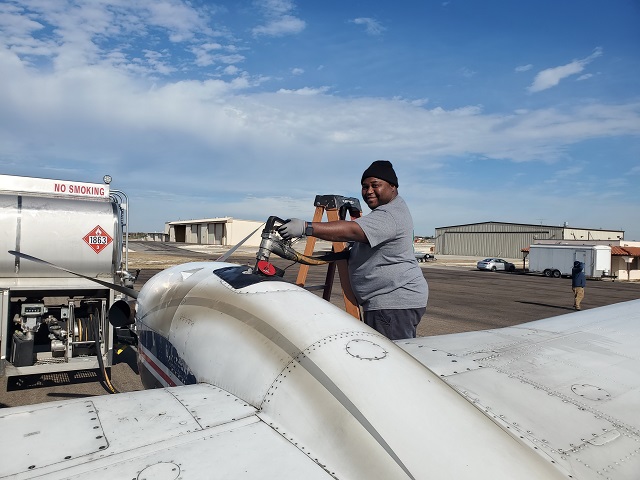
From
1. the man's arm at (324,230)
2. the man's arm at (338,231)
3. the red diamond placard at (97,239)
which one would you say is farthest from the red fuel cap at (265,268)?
the red diamond placard at (97,239)

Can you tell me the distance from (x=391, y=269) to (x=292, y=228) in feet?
3.31

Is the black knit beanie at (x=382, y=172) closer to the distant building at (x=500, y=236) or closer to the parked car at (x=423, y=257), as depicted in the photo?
the parked car at (x=423, y=257)

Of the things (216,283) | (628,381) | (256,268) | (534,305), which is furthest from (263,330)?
→ (534,305)

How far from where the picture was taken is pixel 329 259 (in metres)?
3.47

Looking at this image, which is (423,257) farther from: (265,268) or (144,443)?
(144,443)

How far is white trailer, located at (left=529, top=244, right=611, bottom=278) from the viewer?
105 feet

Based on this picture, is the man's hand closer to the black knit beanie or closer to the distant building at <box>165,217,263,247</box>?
the black knit beanie

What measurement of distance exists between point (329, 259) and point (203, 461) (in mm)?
2093

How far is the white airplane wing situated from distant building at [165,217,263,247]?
55417 millimetres

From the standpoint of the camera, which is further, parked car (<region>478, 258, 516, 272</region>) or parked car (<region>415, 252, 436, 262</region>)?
parked car (<region>415, 252, 436, 262</region>)

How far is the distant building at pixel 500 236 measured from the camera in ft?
183

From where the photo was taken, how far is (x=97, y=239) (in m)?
6.57

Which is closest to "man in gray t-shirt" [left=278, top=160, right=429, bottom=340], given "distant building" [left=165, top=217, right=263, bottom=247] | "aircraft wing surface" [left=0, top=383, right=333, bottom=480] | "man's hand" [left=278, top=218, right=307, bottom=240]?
"man's hand" [left=278, top=218, right=307, bottom=240]

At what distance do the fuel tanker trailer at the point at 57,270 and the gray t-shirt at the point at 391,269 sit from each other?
4.74 m
